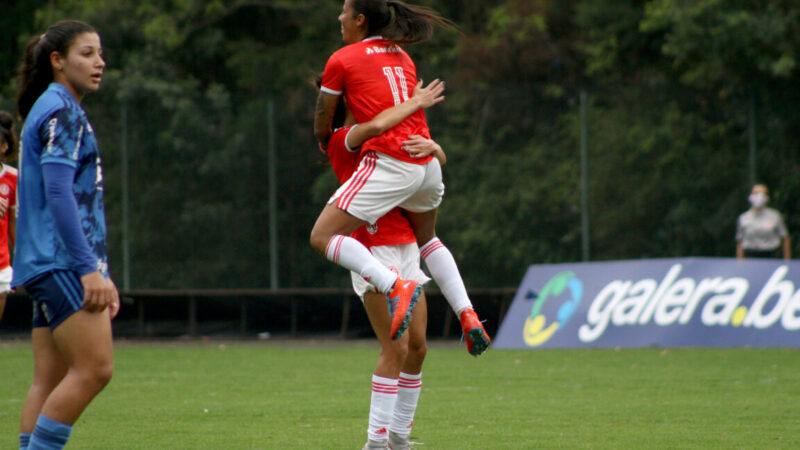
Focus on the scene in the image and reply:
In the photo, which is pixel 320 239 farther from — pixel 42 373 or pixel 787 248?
pixel 787 248

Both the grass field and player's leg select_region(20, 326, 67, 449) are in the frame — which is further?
the grass field

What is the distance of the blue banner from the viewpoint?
44.6ft

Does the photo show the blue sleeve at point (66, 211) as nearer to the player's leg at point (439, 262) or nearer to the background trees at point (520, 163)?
the player's leg at point (439, 262)

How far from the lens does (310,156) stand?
690 inches

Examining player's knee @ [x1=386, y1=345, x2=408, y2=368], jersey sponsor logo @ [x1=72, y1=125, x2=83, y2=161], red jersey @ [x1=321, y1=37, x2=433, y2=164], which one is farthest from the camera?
player's knee @ [x1=386, y1=345, x2=408, y2=368]

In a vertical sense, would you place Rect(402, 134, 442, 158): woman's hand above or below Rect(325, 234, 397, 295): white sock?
above

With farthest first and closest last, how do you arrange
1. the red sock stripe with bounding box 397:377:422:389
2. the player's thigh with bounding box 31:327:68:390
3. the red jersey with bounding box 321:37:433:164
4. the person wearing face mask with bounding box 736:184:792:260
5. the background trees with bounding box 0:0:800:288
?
1. the background trees with bounding box 0:0:800:288
2. the person wearing face mask with bounding box 736:184:792:260
3. the red sock stripe with bounding box 397:377:422:389
4. the red jersey with bounding box 321:37:433:164
5. the player's thigh with bounding box 31:327:68:390

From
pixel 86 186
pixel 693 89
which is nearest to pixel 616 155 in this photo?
pixel 693 89

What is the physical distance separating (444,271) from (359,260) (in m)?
0.73

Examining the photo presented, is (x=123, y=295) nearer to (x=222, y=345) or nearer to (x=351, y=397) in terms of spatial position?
(x=222, y=345)

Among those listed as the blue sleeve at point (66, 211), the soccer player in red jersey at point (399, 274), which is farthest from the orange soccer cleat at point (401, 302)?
the blue sleeve at point (66, 211)

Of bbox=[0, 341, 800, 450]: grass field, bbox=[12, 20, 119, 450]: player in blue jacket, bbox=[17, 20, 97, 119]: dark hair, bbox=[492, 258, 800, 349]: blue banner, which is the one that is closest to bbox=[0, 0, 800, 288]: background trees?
bbox=[492, 258, 800, 349]: blue banner

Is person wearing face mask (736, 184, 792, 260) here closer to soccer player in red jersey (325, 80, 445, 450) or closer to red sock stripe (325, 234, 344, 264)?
soccer player in red jersey (325, 80, 445, 450)

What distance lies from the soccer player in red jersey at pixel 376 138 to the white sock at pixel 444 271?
0.77ft
